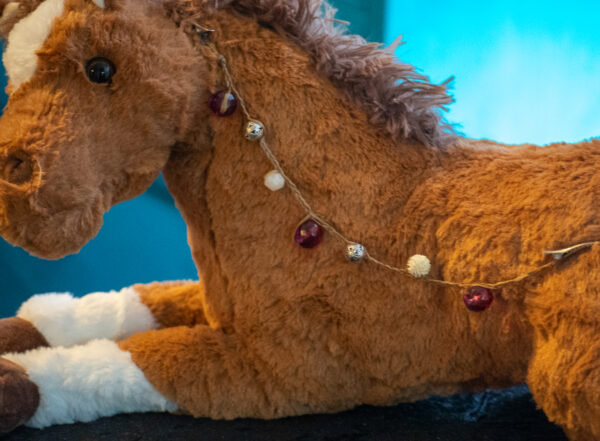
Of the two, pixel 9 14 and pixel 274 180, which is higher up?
pixel 9 14

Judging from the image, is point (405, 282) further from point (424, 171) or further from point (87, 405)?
point (87, 405)

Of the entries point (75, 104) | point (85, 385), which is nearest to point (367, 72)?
point (75, 104)

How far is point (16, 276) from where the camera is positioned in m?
1.21

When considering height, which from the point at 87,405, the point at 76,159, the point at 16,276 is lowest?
the point at 87,405

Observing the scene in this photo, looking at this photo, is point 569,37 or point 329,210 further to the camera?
point 569,37

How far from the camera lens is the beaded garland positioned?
59cm

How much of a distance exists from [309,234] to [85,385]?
28 cm

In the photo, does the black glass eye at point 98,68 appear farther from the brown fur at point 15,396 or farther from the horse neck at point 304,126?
the brown fur at point 15,396

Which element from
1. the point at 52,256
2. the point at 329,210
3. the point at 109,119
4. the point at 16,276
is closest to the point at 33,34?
the point at 109,119

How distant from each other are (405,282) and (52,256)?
13.8 inches

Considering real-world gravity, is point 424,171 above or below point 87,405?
above

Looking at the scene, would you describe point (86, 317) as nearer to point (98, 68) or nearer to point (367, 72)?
point (98, 68)

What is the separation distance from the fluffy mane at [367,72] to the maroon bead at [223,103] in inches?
3.8

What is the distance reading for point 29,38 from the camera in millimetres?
596
